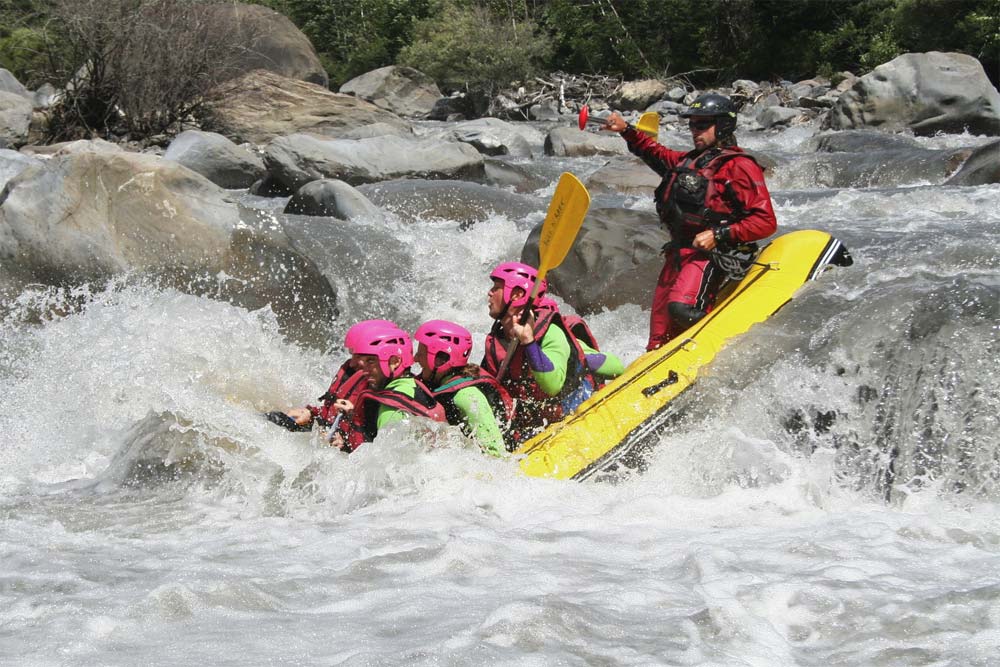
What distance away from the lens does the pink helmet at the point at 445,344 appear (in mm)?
4098

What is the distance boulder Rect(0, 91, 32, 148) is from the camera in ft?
43.5

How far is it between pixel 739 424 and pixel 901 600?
5.02 feet

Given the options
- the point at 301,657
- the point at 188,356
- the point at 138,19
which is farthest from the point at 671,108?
the point at 301,657

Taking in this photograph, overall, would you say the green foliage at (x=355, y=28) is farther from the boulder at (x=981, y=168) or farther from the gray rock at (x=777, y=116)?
the boulder at (x=981, y=168)

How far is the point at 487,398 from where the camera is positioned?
4129mm

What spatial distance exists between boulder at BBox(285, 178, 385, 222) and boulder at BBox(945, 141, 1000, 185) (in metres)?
5.40

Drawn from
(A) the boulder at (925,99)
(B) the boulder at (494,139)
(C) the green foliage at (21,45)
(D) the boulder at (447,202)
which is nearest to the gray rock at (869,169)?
(A) the boulder at (925,99)

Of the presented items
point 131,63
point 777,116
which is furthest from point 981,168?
point 131,63

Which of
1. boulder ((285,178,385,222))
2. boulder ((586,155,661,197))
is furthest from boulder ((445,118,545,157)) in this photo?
boulder ((285,178,385,222))

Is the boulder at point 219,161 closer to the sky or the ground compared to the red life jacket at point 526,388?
closer to the ground

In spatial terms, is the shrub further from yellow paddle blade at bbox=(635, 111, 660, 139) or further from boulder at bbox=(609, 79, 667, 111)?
yellow paddle blade at bbox=(635, 111, 660, 139)

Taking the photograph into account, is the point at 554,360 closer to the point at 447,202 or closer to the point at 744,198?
the point at 744,198

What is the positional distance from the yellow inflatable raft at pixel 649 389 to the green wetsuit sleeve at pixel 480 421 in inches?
5.7

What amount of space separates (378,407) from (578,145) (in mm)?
10722
